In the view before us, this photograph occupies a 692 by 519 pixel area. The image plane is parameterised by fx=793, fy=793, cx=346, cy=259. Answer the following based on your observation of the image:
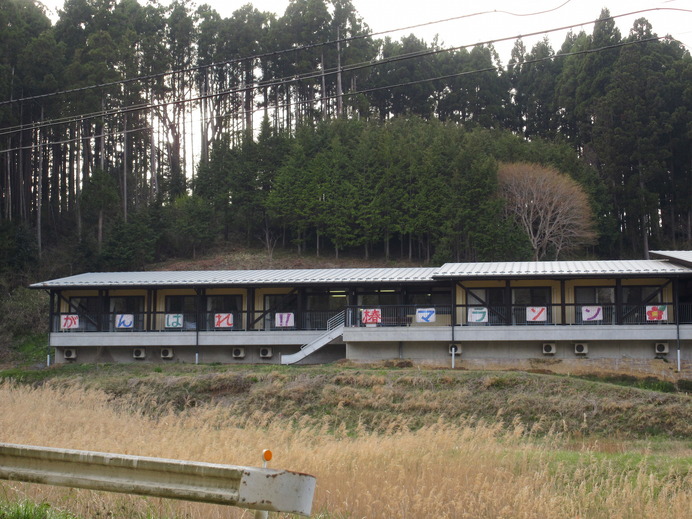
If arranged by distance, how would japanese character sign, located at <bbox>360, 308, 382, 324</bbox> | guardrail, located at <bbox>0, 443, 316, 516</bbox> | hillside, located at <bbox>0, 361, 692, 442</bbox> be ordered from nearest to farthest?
1. guardrail, located at <bbox>0, 443, 316, 516</bbox>
2. hillside, located at <bbox>0, 361, 692, 442</bbox>
3. japanese character sign, located at <bbox>360, 308, 382, 324</bbox>

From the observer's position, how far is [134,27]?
206ft

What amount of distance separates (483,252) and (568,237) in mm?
7014

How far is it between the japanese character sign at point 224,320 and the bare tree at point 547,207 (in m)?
21.8

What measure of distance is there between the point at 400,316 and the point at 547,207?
21042 millimetres

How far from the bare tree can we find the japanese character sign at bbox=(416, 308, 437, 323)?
1896cm

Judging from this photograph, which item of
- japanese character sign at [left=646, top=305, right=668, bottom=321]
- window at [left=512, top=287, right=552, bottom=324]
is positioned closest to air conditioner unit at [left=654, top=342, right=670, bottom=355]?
japanese character sign at [left=646, top=305, right=668, bottom=321]

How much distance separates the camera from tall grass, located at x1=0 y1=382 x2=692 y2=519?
26.2 feet

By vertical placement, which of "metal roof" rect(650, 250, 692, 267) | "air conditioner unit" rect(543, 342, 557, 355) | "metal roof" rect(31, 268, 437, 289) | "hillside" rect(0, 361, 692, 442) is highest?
"metal roof" rect(650, 250, 692, 267)

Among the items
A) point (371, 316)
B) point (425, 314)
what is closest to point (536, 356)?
point (425, 314)

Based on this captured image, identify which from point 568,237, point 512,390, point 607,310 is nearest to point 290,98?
point 568,237

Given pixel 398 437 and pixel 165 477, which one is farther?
pixel 398 437

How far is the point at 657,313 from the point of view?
28.9 metres

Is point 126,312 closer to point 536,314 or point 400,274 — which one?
point 400,274

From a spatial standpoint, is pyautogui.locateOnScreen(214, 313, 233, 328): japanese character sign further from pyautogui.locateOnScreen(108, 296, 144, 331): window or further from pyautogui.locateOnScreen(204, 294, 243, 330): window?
pyautogui.locateOnScreen(108, 296, 144, 331): window
